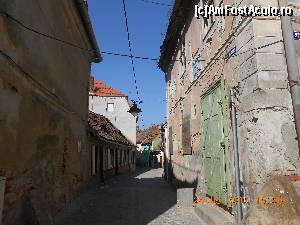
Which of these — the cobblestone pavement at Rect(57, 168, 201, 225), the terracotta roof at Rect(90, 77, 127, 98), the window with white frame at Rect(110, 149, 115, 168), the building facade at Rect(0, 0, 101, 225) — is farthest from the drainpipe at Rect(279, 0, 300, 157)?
the terracotta roof at Rect(90, 77, 127, 98)

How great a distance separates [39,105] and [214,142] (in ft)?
14.8

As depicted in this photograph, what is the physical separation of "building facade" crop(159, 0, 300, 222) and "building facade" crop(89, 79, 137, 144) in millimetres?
20838

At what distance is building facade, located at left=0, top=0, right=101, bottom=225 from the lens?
5.17 m

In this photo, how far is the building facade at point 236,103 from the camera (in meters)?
5.90

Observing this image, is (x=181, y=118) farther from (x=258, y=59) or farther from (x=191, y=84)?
(x=258, y=59)

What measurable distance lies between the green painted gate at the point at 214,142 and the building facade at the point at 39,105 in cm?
400

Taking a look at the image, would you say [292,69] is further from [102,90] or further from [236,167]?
[102,90]

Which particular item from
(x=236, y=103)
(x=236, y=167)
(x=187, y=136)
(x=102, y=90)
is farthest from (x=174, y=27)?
(x=102, y=90)

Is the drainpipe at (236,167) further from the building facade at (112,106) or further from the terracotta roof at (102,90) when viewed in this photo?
the terracotta roof at (102,90)

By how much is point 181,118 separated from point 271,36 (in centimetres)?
835

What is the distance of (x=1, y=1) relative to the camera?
491 centimetres

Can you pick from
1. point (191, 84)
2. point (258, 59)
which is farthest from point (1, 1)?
point (191, 84)

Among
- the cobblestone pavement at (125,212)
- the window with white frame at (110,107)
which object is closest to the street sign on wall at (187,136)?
the cobblestone pavement at (125,212)

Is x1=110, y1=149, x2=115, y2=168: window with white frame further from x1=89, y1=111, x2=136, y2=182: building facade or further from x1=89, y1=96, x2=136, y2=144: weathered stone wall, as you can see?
x1=89, y1=96, x2=136, y2=144: weathered stone wall
